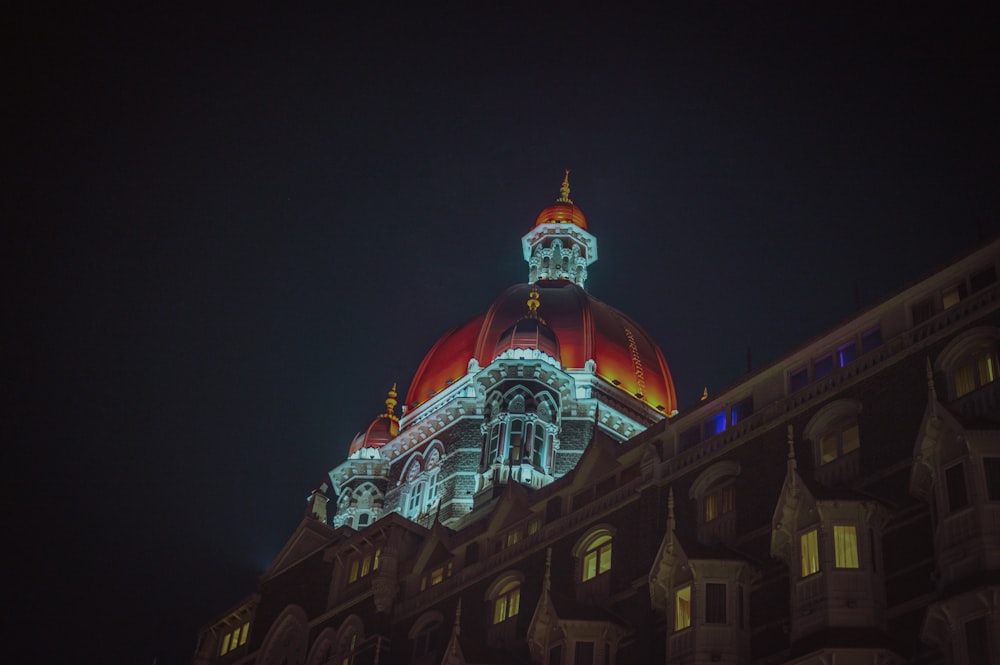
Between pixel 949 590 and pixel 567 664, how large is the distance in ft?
41.6

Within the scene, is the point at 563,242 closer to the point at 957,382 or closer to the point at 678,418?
the point at 678,418

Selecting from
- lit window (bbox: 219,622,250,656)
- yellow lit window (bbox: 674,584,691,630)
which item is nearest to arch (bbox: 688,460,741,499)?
yellow lit window (bbox: 674,584,691,630)

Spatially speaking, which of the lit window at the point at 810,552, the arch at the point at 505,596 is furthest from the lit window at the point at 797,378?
the arch at the point at 505,596

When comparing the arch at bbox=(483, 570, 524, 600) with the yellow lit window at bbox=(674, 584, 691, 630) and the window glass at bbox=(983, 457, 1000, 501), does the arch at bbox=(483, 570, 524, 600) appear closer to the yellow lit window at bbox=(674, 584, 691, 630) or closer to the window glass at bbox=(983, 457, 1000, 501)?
the yellow lit window at bbox=(674, 584, 691, 630)

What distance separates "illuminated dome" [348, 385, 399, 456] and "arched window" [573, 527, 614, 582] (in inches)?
1475

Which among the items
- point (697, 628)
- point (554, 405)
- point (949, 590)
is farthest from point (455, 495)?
point (949, 590)

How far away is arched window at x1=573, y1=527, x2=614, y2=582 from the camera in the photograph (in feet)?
136

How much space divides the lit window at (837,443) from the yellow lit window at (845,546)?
3.42 meters

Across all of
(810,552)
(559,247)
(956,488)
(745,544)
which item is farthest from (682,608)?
(559,247)

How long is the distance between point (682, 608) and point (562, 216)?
186ft

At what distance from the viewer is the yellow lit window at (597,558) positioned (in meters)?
41.3

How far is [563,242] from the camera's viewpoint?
291 feet

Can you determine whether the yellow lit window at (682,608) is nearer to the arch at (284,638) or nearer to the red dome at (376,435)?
the arch at (284,638)

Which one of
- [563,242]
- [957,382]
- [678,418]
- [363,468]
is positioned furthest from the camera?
[563,242]
